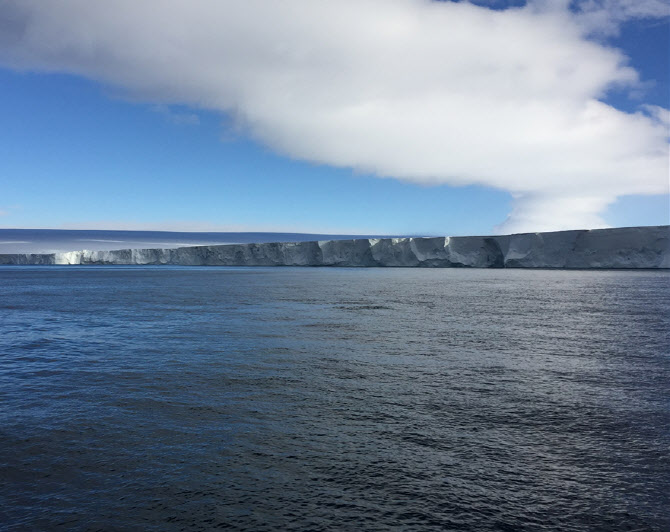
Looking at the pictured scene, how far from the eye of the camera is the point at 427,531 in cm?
312

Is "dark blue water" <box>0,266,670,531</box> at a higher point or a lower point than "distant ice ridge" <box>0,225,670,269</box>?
lower

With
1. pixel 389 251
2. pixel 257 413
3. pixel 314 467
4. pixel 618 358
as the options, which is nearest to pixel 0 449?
pixel 257 413

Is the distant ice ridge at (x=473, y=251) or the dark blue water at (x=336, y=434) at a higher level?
the distant ice ridge at (x=473, y=251)

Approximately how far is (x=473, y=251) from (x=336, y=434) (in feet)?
202

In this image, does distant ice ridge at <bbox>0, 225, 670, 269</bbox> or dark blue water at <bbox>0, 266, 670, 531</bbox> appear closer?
dark blue water at <bbox>0, 266, 670, 531</bbox>

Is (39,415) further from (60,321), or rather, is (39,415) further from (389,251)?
(389,251)

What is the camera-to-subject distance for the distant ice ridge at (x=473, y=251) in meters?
52.5

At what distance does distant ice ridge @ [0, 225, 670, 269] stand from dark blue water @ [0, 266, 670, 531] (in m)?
48.8

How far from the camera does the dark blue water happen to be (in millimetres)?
3398

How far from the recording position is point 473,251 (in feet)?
208

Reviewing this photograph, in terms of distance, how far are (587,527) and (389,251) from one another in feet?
221

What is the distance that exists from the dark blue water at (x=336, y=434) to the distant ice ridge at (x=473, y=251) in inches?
1920

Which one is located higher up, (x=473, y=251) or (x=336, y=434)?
(x=473, y=251)

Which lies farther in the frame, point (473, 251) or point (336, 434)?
point (473, 251)
